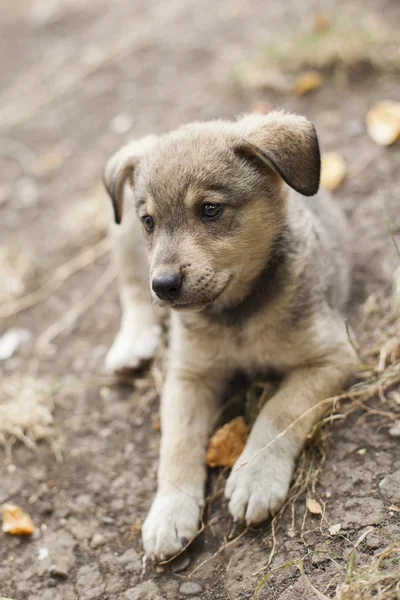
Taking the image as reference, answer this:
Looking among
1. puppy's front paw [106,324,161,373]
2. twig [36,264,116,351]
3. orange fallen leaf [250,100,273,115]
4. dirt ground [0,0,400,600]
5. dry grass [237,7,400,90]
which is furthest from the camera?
dry grass [237,7,400,90]

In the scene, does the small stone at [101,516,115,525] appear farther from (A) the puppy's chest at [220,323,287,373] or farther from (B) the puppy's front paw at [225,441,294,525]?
(A) the puppy's chest at [220,323,287,373]

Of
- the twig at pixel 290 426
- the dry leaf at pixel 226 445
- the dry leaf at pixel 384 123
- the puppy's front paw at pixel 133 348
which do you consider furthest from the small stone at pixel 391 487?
the dry leaf at pixel 384 123

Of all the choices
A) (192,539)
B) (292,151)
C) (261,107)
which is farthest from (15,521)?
(261,107)

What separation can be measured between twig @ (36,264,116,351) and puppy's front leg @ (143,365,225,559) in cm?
132

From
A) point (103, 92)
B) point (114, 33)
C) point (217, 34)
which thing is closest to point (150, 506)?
point (103, 92)

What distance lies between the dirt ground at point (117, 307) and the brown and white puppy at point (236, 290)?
183 millimetres

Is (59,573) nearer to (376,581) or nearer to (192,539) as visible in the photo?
(192,539)

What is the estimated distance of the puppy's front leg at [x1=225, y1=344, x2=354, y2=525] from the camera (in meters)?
2.96

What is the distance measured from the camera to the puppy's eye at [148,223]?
334 cm

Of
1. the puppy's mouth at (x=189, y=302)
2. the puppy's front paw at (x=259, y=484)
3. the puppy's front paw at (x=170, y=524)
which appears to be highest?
the puppy's mouth at (x=189, y=302)

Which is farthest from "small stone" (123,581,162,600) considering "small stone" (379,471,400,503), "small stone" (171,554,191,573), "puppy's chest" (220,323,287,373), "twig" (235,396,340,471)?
"puppy's chest" (220,323,287,373)

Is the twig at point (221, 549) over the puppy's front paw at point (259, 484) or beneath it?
beneath

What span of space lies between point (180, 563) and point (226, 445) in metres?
0.65

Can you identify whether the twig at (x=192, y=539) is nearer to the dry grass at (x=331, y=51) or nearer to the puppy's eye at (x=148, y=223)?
the puppy's eye at (x=148, y=223)
